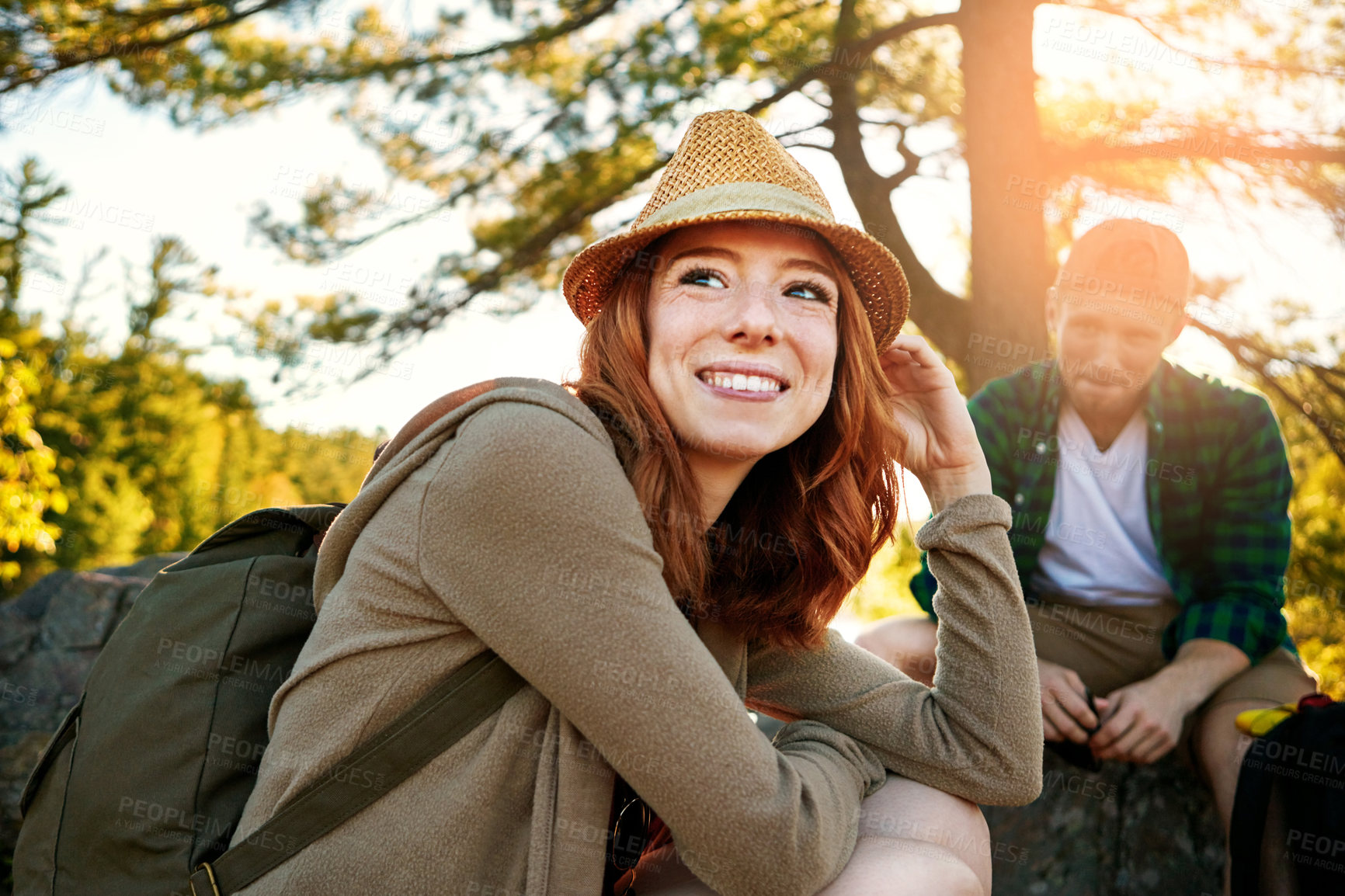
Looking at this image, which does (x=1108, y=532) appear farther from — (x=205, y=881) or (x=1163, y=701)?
(x=205, y=881)

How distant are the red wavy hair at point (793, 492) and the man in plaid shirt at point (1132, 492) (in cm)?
112

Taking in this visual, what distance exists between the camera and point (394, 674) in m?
1.40

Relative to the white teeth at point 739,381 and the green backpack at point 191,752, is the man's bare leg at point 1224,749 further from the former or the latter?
the green backpack at point 191,752

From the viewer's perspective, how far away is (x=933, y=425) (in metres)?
2.25

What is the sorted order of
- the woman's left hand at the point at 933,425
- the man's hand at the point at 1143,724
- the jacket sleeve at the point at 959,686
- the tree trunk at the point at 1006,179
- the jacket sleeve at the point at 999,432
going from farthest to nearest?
the tree trunk at the point at 1006,179 < the jacket sleeve at the point at 999,432 < the man's hand at the point at 1143,724 < the woman's left hand at the point at 933,425 < the jacket sleeve at the point at 959,686

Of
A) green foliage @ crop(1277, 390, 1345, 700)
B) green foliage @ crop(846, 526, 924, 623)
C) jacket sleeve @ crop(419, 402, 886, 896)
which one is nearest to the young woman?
jacket sleeve @ crop(419, 402, 886, 896)

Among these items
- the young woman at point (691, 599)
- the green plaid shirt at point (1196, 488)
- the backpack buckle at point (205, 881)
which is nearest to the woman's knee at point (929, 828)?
the young woman at point (691, 599)

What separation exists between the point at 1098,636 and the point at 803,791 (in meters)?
2.03

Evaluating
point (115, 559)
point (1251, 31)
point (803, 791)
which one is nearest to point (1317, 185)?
point (1251, 31)

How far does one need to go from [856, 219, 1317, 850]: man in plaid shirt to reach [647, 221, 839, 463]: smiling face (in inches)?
57.1

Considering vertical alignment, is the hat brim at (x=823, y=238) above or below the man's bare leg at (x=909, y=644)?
above

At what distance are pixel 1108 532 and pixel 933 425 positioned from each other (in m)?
1.29

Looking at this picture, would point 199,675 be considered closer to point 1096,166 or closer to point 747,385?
point 747,385

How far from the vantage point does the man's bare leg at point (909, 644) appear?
319 centimetres
